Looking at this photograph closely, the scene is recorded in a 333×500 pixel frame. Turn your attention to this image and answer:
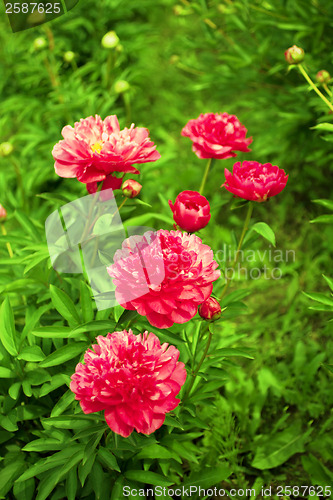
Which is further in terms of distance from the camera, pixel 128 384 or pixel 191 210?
pixel 191 210

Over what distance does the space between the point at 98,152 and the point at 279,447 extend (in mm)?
1017

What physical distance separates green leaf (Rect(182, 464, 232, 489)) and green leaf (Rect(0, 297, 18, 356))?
55cm

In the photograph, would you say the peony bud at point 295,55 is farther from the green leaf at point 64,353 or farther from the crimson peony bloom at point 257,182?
the green leaf at point 64,353

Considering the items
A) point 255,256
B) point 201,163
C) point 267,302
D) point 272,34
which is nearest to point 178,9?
point 272,34

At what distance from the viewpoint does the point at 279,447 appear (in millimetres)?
1396

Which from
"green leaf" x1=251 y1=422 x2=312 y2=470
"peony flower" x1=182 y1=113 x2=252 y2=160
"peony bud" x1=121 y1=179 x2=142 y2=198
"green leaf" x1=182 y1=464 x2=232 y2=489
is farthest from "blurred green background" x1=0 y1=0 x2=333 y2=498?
"peony bud" x1=121 y1=179 x2=142 y2=198

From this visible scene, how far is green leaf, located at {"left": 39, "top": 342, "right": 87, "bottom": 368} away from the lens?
3.29ft

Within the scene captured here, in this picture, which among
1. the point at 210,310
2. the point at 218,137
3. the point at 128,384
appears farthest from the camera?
the point at 218,137

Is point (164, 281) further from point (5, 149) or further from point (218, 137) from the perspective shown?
point (5, 149)

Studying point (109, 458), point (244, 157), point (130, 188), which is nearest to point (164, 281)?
point (130, 188)

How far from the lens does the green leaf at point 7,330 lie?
108 cm

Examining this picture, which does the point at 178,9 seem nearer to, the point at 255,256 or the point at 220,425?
the point at 255,256

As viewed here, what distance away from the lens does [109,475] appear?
43.0 inches

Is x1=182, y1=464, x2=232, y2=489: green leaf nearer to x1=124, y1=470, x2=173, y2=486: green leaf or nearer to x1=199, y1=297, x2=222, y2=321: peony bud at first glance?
x1=124, y1=470, x2=173, y2=486: green leaf
